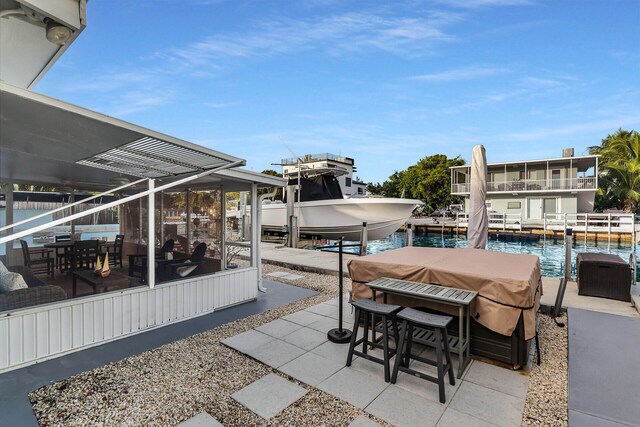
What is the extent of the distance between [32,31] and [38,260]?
4.03 m

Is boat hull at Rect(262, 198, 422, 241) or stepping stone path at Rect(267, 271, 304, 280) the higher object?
boat hull at Rect(262, 198, 422, 241)

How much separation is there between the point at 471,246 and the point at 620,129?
31.3 m

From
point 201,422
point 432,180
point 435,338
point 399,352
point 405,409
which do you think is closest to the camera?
point 201,422

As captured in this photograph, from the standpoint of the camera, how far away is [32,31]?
9.91 ft

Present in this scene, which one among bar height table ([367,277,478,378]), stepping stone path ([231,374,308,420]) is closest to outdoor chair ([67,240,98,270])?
stepping stone path ([231,374,308,420])

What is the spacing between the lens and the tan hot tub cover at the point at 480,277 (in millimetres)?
2770

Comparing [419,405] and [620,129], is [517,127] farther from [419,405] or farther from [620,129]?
[419,405]

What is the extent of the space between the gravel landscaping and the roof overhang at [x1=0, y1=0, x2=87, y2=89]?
328 cm

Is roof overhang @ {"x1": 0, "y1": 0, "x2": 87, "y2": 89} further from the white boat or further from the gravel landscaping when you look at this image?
the white boat

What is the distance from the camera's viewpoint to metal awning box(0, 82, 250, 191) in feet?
6.73

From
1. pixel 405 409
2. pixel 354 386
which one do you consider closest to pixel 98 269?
pixel 354 386

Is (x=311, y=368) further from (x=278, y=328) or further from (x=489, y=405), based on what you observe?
(x=489, y=405)

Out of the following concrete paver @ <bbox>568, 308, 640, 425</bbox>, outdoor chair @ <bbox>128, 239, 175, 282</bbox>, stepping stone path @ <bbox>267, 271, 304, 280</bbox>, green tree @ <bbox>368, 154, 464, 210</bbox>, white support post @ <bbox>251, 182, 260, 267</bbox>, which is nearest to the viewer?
concrete paver @ <bbox>568, 308, 640, 425</bbox>

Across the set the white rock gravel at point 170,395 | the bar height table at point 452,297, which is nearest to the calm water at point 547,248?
the bar height table at point 452,297
